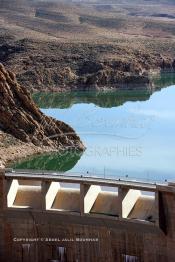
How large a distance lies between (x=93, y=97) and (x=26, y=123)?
3236cm

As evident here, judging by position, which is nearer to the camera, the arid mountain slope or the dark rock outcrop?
the dark rock outcrop

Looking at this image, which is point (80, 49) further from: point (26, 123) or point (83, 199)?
point (83, 199)

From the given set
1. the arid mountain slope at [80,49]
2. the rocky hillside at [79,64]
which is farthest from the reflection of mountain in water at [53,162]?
the arid mountain slope at [80,49]

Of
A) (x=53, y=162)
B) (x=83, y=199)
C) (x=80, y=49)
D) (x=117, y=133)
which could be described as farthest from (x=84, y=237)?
(x=80, y=49)

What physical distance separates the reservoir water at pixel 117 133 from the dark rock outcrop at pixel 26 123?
1621 mm

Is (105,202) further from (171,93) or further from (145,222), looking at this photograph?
(171,93)

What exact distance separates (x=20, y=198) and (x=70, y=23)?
11126cm

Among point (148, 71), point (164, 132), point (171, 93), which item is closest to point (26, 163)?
point (164, 132)

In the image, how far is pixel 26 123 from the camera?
52875mm

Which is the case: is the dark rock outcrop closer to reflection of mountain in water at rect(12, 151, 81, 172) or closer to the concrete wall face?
reflection of mountain in water at rect(12, 151, 81, 172)

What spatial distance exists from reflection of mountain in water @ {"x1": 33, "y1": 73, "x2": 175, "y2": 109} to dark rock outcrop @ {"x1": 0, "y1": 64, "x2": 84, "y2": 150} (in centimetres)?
2395

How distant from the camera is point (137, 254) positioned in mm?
27703

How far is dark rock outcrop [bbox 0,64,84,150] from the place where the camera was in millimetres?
52594

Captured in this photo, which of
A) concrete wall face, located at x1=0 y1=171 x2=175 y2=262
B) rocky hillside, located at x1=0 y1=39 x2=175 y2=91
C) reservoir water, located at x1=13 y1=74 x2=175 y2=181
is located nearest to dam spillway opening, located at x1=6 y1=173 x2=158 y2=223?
concrete wall face, located at x1=0 y1=171 x2=175 y2=262
